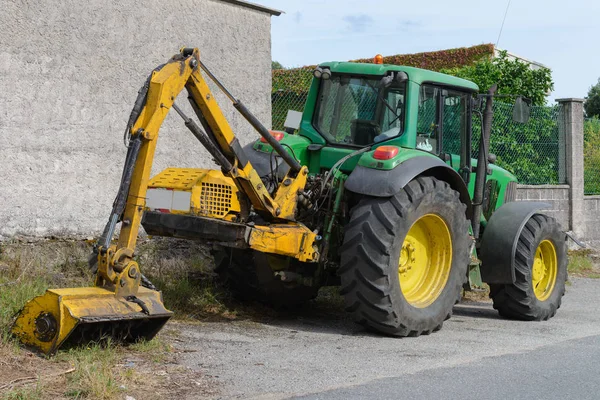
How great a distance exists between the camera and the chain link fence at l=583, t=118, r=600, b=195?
1519cm

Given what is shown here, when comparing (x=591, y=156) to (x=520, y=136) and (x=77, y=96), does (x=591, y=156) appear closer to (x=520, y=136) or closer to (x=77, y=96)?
(x=520, y=136)

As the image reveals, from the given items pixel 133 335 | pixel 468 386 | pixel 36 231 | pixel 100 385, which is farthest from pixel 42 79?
pixel 468 386

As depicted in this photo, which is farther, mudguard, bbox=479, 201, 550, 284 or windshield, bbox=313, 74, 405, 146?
mudguard, bbox=479, 201, 550, 284

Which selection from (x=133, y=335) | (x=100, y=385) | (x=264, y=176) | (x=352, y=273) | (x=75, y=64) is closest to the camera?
(x=100, y=385)

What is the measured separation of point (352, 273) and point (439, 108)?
1980 mm

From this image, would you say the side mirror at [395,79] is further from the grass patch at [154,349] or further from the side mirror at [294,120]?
the grass patch at [154,349]

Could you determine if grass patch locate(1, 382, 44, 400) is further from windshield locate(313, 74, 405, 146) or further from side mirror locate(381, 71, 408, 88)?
side mirror locate(381, 71, 408, 88)

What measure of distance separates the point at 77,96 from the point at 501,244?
14.5ft

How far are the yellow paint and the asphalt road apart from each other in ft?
2.17

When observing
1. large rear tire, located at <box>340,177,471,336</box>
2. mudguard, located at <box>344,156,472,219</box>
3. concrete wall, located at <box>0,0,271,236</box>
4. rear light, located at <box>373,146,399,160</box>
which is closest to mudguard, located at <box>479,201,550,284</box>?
large rear tire, located at <box>340,177,471,336</box>

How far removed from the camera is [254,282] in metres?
8.05

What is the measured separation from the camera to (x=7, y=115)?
8.30m

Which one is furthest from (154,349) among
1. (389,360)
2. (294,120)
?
(294,120)

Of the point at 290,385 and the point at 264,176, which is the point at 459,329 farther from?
the point at 290,385
